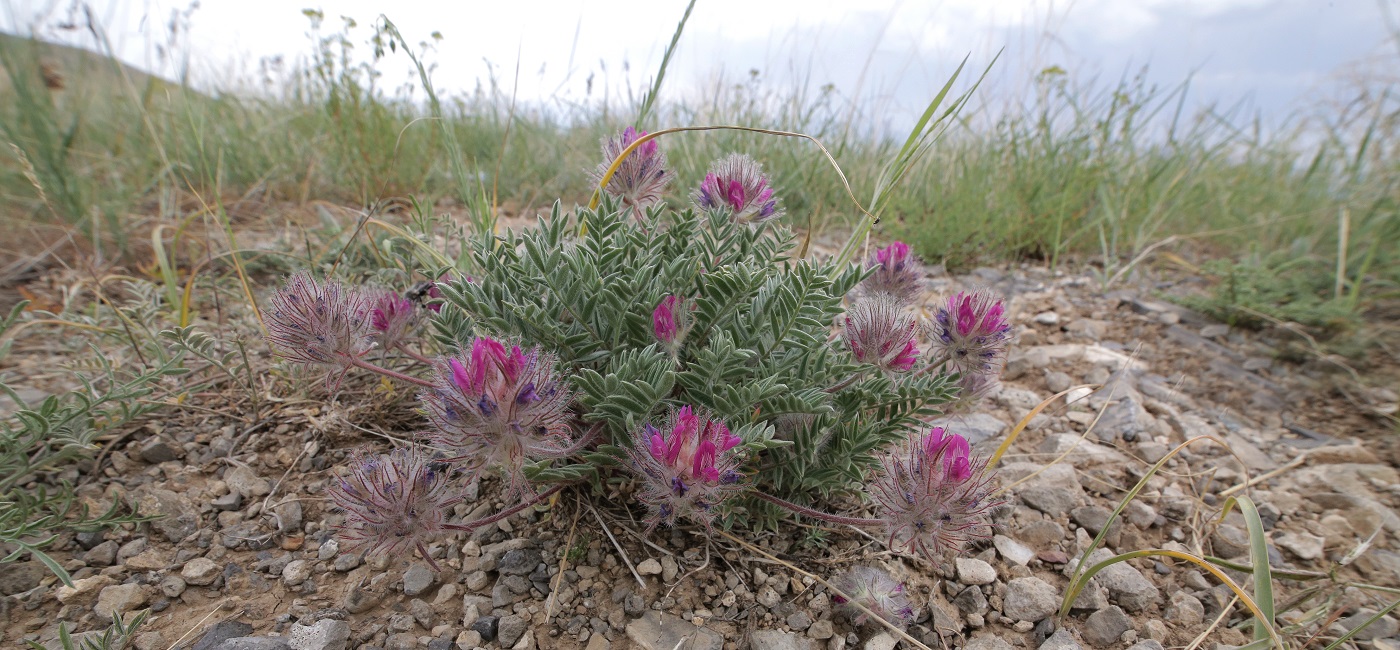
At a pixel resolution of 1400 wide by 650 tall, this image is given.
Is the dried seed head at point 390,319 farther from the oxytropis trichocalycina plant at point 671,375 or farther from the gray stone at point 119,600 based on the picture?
the gray stone at point 119,600

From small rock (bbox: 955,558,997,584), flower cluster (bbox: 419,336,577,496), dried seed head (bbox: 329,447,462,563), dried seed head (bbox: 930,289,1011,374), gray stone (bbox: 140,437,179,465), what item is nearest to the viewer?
flower cluster (bbox: 419,336,577,496)

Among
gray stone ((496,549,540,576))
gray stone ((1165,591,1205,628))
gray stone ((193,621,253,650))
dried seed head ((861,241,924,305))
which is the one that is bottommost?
gray stone ((1165,591,1205,628))

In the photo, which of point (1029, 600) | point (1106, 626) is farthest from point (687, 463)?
point (1106, 626)

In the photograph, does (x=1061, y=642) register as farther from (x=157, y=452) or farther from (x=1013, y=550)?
(x=157, y=452)

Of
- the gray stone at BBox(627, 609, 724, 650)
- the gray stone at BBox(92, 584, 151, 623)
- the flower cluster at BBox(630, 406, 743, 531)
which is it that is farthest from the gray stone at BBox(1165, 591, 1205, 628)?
the gray stone at BBox(92, 584, 151, 623)

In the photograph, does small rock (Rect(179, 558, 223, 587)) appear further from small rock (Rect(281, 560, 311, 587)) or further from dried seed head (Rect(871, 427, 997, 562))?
dried seed head (Rect(871, 427, 997, 562))

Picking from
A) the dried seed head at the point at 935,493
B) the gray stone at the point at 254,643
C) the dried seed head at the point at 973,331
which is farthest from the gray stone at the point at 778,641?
the gray stone at the point at 254,643
